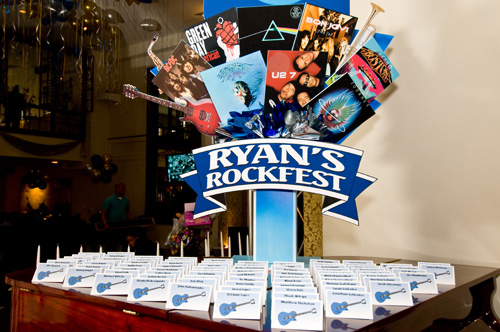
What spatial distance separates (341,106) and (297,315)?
3.04ft

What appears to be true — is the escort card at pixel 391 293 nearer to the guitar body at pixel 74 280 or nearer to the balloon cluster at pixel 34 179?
the guitar body at pixel 74 280

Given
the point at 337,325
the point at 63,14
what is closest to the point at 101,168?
the point at 63,14

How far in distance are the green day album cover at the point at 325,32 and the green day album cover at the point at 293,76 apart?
90 mm

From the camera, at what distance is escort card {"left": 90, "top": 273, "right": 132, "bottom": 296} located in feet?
3.34

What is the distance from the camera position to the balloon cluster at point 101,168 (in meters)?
9.58

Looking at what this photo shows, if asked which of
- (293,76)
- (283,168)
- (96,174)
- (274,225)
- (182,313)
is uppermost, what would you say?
(96,174)

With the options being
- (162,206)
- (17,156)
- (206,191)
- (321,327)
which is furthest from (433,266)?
(17,156)

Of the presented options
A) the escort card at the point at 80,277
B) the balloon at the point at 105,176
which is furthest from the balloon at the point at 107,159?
the escort card at the point at 80,277

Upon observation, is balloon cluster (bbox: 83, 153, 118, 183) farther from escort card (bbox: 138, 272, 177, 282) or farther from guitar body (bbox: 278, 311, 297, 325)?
guitar body (bbox: 278, 311, 297, 325)

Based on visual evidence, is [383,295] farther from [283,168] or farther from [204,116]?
[204,116]

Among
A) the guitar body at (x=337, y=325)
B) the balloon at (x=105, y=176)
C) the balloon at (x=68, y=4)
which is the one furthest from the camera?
the balloon at (x=105, y=176)

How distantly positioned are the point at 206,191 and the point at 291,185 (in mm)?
283

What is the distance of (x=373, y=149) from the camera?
217cm

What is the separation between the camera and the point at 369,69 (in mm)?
1568
